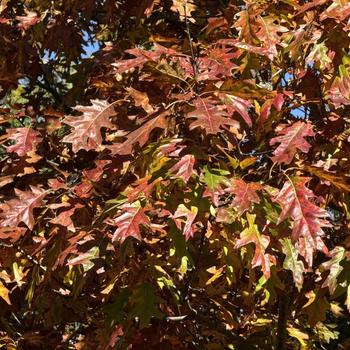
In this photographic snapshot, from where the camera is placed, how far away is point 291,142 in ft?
7.47

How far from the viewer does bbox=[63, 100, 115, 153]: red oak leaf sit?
2391mm

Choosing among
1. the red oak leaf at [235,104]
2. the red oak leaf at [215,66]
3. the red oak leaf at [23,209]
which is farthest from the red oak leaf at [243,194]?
the red oak leaf at [23,209]

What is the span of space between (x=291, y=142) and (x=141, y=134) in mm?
565

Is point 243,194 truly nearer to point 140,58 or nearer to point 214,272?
point 140,58

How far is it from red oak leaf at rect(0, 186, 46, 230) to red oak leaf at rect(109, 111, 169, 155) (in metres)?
0.56

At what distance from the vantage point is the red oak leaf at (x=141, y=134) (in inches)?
81.7

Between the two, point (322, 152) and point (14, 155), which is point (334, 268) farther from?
point (14, 155)

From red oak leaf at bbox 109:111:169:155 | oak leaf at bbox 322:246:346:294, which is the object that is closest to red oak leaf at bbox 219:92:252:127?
red oak leaf at bbox 109:111:169:155

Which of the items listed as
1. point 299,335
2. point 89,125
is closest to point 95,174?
point 89,125

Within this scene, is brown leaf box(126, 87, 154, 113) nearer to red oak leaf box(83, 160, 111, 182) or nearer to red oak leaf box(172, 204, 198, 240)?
red oak leaf box(83, 160, 111, 182)

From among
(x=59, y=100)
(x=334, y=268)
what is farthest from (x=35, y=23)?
(x=334, y=268)

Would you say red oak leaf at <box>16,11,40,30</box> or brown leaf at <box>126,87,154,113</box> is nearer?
brown leaf at <box>126,87,154,113</box>

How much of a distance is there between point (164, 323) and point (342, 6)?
1557 millimetres

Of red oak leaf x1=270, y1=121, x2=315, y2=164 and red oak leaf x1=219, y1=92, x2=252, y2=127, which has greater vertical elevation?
red oak leaf x1=219, y1=92, x2=252, y2=127
